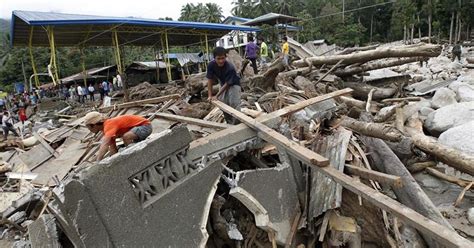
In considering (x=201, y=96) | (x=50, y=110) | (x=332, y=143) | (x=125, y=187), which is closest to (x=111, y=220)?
(x=125, y=187)

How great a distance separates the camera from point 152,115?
6.21m

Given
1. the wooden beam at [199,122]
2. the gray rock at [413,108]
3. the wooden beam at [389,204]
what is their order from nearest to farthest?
the wooden beam at [389,204] → the wooden beam at [199,122] → the gray rock at [413,108]

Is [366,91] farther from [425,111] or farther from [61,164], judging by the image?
[61,164]

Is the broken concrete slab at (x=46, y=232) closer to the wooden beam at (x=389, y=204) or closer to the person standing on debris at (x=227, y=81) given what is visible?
the wooden beam at (x=389, y=204)

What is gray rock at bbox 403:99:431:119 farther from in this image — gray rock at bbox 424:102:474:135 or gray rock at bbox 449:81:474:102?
gray rock at bbox 449:81:474:102

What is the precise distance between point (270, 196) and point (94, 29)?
14575 millimetres

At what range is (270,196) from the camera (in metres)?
3.53

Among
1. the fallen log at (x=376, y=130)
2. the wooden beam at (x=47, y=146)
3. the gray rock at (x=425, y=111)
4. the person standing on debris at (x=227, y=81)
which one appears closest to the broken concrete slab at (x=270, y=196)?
the fallen log at (x=376, y=130)

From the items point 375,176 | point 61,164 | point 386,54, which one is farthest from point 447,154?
point 61,164

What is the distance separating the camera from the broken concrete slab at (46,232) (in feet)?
9.34

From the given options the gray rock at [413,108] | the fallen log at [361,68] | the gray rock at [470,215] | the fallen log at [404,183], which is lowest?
the gray rock at [470,215]

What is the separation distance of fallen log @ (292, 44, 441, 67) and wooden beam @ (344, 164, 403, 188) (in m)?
5.54

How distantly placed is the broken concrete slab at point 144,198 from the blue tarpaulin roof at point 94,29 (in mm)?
11566

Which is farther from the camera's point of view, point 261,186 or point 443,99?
point 443,99
